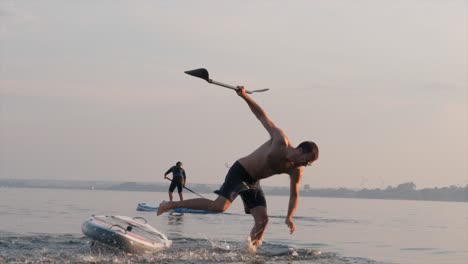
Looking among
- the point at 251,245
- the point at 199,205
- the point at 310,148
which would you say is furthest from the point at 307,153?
the point at 251,245

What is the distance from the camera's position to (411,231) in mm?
21594

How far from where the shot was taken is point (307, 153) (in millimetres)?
10625

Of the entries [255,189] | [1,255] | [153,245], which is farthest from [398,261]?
[1,255]

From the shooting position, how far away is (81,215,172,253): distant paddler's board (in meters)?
11.9

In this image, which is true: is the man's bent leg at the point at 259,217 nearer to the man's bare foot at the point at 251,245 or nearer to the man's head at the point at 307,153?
the man's bare foot at the point at 251,245

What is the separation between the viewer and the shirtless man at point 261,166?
10.8 m

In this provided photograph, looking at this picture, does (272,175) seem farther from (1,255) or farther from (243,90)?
(1,255)

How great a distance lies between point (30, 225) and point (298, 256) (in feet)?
24.4

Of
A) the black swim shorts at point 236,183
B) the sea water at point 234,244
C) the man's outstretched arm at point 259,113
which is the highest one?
the man's outstretched arm at point 259,113

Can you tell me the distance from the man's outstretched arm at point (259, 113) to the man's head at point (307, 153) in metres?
0.57

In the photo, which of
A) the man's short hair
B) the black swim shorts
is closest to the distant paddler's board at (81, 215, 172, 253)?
the black swim shorts

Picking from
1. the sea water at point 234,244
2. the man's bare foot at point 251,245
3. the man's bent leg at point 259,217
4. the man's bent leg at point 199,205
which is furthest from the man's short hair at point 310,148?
the man's bare foot at point 251,245

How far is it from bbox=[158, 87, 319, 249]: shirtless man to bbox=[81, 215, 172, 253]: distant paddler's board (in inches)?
37.2

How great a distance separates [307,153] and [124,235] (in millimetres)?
3245
